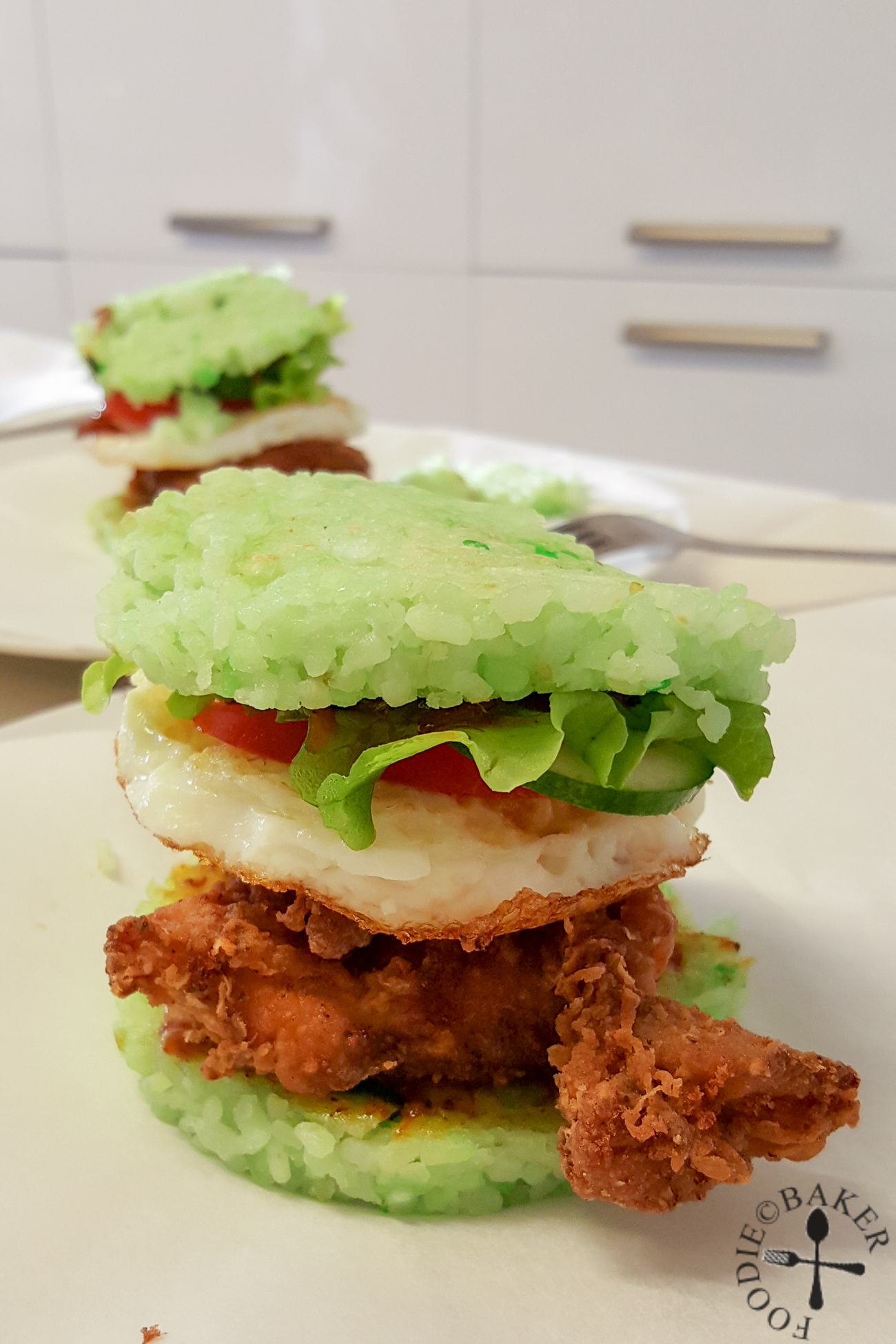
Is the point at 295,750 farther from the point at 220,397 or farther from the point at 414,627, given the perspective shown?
the point at 220,397

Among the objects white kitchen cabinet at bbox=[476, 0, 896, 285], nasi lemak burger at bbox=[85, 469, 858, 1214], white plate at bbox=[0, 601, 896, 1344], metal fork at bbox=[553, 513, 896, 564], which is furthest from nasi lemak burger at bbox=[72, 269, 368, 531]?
white kitchen cabinet at bbox=[476, 0, 896, 285]

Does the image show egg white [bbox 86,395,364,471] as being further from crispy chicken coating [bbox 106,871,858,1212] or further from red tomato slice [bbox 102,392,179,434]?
crispy chicken coating [bbox 106,871,858,1212]

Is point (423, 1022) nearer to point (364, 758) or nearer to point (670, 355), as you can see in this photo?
point (364, 758)

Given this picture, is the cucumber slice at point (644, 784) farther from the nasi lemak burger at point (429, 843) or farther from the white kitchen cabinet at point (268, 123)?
the white kitchen cabinet at point (268, 123)

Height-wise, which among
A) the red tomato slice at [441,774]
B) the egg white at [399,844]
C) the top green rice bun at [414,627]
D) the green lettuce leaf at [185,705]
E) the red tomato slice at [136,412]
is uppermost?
the top green rice bun at [414,627]

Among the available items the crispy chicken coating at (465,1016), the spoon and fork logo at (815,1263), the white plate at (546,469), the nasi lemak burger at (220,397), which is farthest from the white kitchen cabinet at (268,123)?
the spoon and fork logo at (815,1263)

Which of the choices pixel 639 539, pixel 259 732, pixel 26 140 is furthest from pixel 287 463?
pixel 26 140
